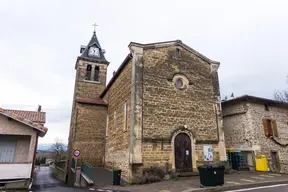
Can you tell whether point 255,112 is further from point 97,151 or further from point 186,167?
point 97,151

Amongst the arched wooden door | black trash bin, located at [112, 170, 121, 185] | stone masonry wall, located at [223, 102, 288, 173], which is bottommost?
black trash bin, located at [112, 170, 121, 185]

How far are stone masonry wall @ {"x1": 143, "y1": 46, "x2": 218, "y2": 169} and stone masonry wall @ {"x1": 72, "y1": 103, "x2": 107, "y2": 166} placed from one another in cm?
727

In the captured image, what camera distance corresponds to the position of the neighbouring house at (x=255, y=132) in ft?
48.0

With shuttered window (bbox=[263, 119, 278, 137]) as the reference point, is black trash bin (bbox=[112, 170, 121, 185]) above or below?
below

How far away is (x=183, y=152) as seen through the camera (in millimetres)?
11570

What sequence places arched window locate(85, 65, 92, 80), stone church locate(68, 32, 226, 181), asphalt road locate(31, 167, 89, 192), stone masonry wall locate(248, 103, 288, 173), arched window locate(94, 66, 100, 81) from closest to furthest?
asphalt road locate(31, 167, 89, 192) < stone church locate(68, 32, 226, 181) < stone masonry wall locate(248, 103, 288, 173) < arched window locate(85, 65, 92, 80) < arched window locate(94, 66, 100, 81)

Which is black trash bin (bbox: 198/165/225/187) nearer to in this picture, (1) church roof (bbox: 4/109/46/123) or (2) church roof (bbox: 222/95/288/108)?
(2) church roof (bbox: 222/95/288/108)

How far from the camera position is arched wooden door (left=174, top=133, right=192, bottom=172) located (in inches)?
443

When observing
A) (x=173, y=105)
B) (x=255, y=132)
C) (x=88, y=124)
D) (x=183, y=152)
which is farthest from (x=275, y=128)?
(x=88, y=124)

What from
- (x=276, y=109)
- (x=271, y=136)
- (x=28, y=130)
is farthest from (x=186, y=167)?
(x=276, y=109)

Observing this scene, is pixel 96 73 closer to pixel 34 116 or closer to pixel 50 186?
pixel 34 116

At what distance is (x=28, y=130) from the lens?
11.4 metres

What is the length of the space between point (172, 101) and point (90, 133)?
834 centimetres

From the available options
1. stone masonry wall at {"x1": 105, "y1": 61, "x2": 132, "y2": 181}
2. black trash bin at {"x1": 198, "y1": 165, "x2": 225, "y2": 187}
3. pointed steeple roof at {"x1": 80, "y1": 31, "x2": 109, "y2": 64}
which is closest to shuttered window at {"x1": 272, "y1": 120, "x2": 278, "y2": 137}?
black trash bin at {"x1": 198, "y1": 165, "x2": 225, "y2": 187}
